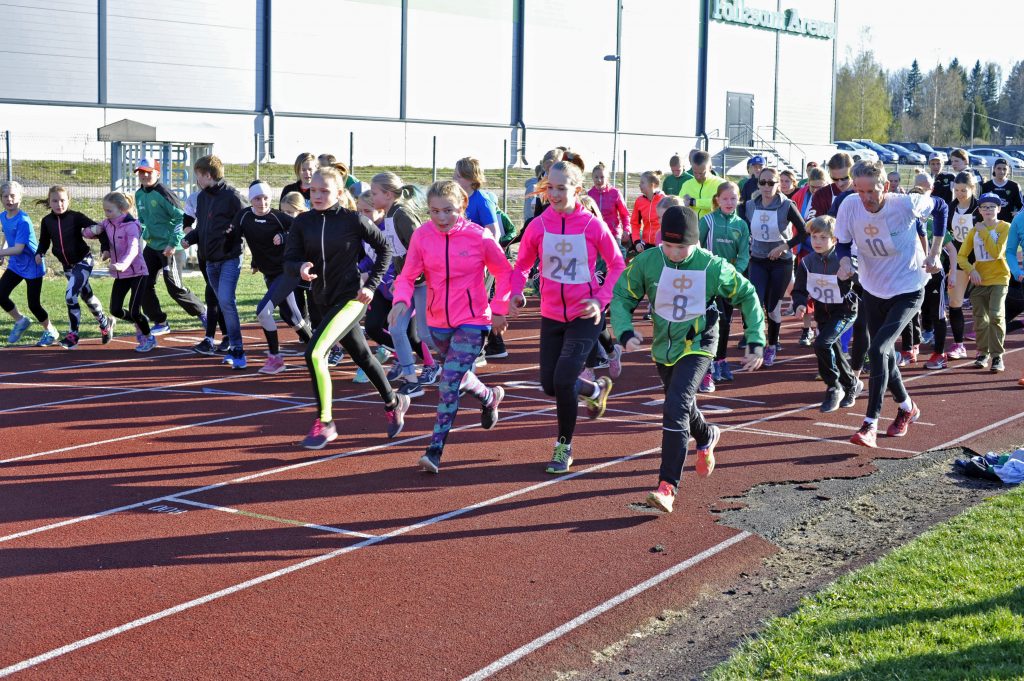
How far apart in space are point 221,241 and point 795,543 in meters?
7.91

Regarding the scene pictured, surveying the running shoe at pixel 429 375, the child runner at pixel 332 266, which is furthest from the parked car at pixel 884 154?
the child runner at pixel 332 266

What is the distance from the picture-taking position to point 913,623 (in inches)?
207

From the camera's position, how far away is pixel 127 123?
2309 centimetres

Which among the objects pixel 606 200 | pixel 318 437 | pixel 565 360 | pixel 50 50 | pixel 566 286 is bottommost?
pixel 318 437

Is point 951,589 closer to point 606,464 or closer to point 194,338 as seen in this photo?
point 606,464

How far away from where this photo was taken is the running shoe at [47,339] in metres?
14.2

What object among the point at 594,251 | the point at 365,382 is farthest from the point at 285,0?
the point at 594,251

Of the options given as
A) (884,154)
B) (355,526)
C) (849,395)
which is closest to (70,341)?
(355,526)

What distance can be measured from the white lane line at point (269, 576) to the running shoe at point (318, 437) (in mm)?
1913

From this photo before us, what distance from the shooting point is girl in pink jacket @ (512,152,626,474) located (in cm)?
812

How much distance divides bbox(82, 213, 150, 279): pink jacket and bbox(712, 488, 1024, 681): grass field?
32.7 ft

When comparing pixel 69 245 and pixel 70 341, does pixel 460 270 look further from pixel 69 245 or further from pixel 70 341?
pixel 70 341

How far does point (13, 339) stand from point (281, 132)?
30722 millimetres

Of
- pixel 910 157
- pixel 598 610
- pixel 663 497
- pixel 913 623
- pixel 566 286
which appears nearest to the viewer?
pixel 913 623
